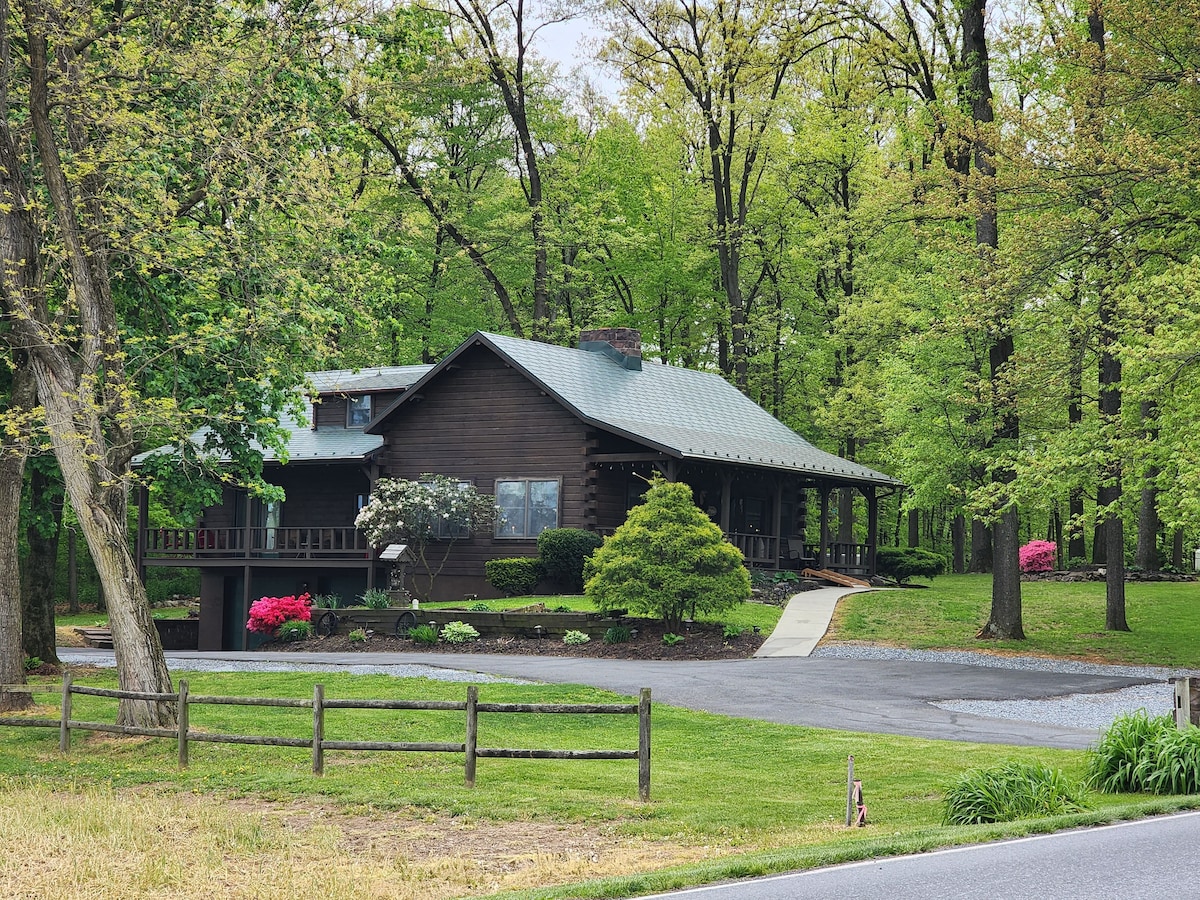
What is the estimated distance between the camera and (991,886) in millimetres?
9484

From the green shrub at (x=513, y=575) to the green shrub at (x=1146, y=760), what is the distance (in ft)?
73.7

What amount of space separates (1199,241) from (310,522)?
94.0 feet

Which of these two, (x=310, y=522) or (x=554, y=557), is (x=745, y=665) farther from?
(x=310, y=522)

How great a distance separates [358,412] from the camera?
44406 millimetres

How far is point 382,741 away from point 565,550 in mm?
19492

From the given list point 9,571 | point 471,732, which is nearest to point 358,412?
point 9,571

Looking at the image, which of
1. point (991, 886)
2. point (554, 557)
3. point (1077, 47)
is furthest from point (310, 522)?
point (991, 886)

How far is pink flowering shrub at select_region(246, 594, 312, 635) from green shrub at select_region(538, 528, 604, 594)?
6556mm

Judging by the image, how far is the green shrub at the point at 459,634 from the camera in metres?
30.1

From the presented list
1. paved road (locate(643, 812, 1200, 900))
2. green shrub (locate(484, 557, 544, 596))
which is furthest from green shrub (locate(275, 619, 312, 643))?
paved road (locate(643, 812, 1200, 900))

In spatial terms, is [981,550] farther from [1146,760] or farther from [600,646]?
[1146,760]

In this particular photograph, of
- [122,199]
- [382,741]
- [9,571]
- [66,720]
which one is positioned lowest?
[66,720]

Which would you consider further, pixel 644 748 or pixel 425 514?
pixel 425 514

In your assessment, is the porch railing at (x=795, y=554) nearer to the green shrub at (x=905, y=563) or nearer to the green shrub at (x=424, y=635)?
the green shrub at (x=905, y=563)
